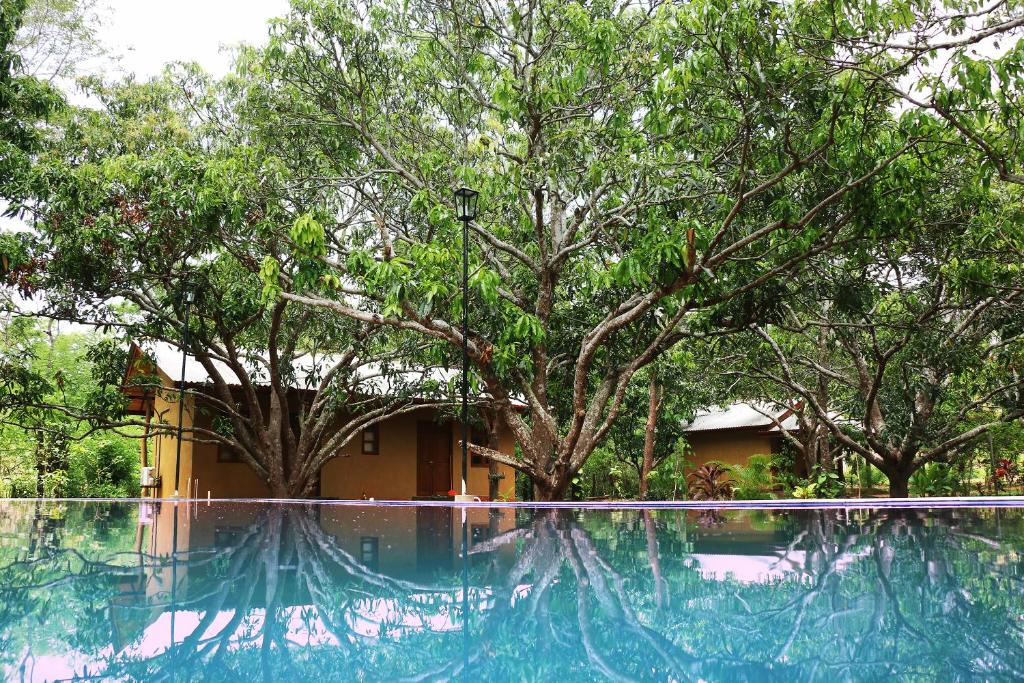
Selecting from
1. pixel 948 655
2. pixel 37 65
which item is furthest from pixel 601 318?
pixel 37 65

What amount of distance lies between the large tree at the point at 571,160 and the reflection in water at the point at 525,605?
4524 mm

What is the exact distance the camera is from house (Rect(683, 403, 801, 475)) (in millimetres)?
23562

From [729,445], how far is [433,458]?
9615 millimetres

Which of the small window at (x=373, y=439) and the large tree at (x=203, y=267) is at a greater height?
the large tree at (x=203, y=267)

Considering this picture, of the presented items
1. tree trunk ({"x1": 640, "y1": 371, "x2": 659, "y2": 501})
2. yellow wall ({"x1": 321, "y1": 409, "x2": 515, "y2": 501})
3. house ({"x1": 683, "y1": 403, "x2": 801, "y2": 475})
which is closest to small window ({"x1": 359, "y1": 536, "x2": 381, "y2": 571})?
tree trunk ({"x1": 640, "y1": 371, "x2": 659, "y2": 501})

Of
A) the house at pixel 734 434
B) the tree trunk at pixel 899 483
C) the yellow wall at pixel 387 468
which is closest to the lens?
the tree trunk at pixel 899 483

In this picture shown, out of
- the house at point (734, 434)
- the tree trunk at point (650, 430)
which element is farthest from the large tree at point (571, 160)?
the house at point (734, 434)

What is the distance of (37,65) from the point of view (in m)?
18.4

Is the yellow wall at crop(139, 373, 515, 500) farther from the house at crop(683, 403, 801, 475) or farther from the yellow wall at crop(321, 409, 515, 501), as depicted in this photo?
the house at crop(683, 403, 801, 475)

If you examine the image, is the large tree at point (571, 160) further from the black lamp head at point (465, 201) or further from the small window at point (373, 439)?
the small window at point (373, 439)

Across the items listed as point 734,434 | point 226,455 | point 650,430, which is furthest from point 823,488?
point 226,455

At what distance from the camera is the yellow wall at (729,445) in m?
24.6

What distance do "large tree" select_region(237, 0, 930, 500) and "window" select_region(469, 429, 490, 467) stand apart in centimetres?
861

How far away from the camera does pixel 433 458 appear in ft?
70.5
